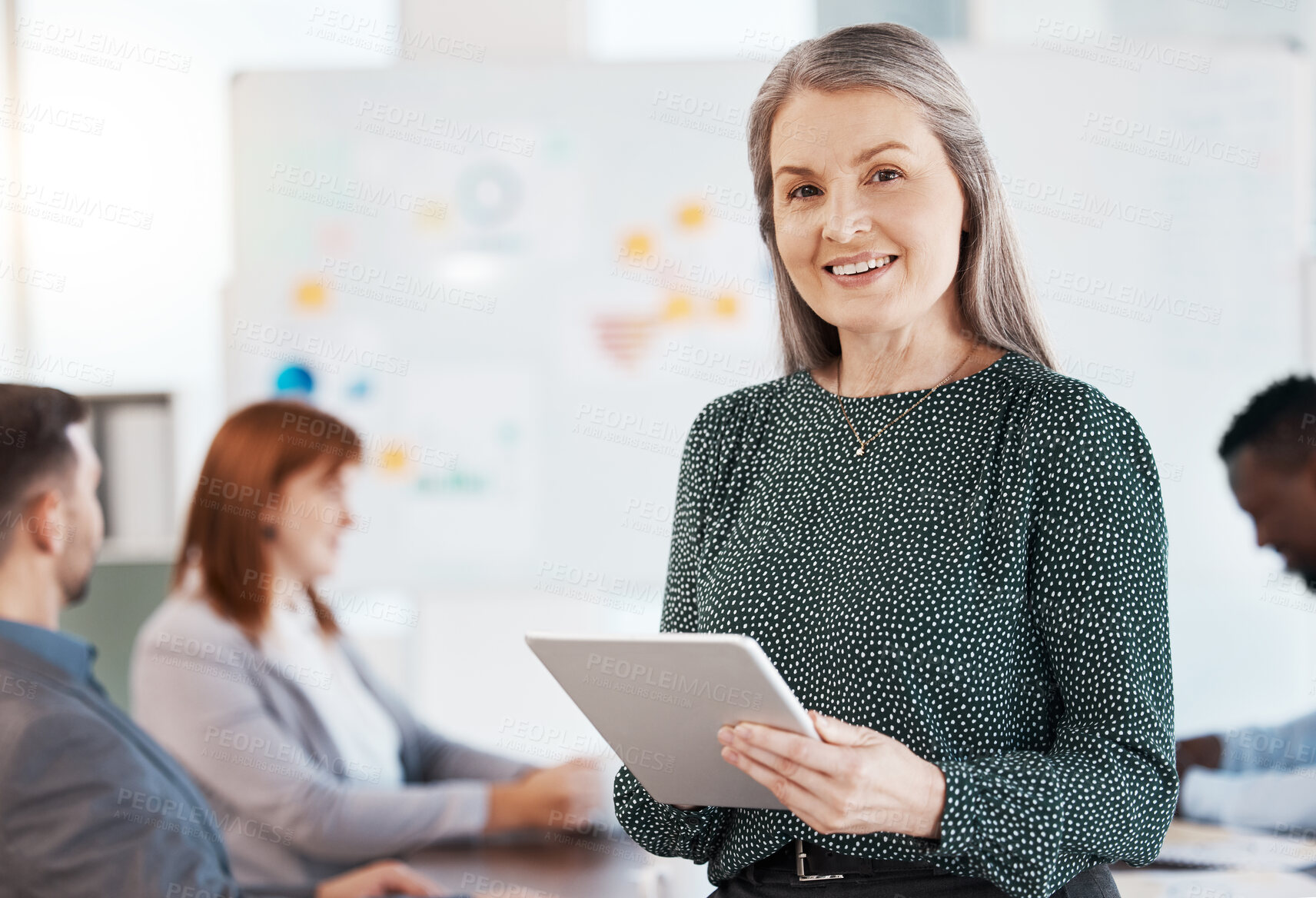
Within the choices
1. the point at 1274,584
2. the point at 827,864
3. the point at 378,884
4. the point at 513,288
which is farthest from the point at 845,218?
the point at 1274,584

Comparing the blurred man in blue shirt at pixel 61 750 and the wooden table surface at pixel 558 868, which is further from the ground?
the blurred man in blue shirt at pixel 61 750

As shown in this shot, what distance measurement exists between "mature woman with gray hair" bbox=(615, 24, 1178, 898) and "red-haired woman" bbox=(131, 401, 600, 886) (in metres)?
1.10

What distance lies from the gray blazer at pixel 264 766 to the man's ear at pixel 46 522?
0.53 m

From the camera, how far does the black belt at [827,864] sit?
3.69ft

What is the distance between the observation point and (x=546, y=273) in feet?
9.74

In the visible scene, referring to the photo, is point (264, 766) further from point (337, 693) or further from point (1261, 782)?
point (1261, 782)

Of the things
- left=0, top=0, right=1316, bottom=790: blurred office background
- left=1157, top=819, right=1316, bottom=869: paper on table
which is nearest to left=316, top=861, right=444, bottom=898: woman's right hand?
left=0, top=0, right=1316, bottom=790: blurred office background

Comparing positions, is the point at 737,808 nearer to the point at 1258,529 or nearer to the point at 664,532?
the point at 664,532

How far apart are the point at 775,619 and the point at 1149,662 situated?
359 millimetres

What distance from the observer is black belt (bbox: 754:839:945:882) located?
3.69 ft

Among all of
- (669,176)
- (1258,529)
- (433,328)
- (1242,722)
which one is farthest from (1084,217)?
(433,328)

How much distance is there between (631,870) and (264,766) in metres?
0.80

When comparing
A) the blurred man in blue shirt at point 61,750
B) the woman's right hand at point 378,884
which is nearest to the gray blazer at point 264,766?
the woman's right hand at point 378,884

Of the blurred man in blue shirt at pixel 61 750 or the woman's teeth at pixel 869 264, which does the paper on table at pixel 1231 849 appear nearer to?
the woman's teeth at pixel 869 264
